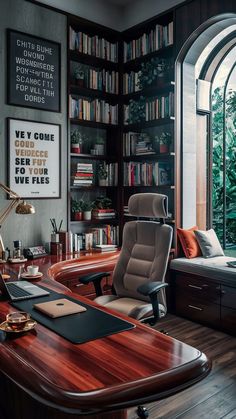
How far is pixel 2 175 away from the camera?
3668 millimetres

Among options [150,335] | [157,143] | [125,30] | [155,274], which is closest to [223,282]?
[155,274]

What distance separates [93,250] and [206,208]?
4.73 ft

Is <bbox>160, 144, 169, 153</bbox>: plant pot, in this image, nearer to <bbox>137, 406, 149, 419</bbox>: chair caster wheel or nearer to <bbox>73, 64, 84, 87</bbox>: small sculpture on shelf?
<bbox>73, 64, 84, 87</bbox>: small sculpture on shelf

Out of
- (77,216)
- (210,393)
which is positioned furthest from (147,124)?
(210,393)

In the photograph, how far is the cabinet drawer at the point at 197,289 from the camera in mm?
3678

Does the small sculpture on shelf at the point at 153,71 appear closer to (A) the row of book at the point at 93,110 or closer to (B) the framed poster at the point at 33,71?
(A) the row of book at the point at 93,110

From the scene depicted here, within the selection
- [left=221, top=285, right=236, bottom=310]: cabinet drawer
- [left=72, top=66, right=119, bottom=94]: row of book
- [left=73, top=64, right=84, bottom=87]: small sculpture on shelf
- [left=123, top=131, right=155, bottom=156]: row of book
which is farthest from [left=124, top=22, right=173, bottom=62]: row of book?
[left=221, top=285, right=236, bottom=310]: cabinet drawer

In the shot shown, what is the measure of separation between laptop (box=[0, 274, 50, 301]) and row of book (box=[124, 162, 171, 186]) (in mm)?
2163

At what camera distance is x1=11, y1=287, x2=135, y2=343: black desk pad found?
5.28ft

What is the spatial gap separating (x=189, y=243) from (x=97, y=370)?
112 inches

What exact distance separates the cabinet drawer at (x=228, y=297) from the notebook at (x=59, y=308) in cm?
196

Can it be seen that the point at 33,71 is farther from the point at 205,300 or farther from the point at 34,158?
the point at 205,300

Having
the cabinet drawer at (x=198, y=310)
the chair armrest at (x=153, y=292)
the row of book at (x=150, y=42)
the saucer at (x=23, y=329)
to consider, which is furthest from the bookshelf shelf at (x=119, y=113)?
the saucer at (x=23, y=329)

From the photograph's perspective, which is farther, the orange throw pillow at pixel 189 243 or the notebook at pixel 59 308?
the orange throw pillow at pixel 189 243
